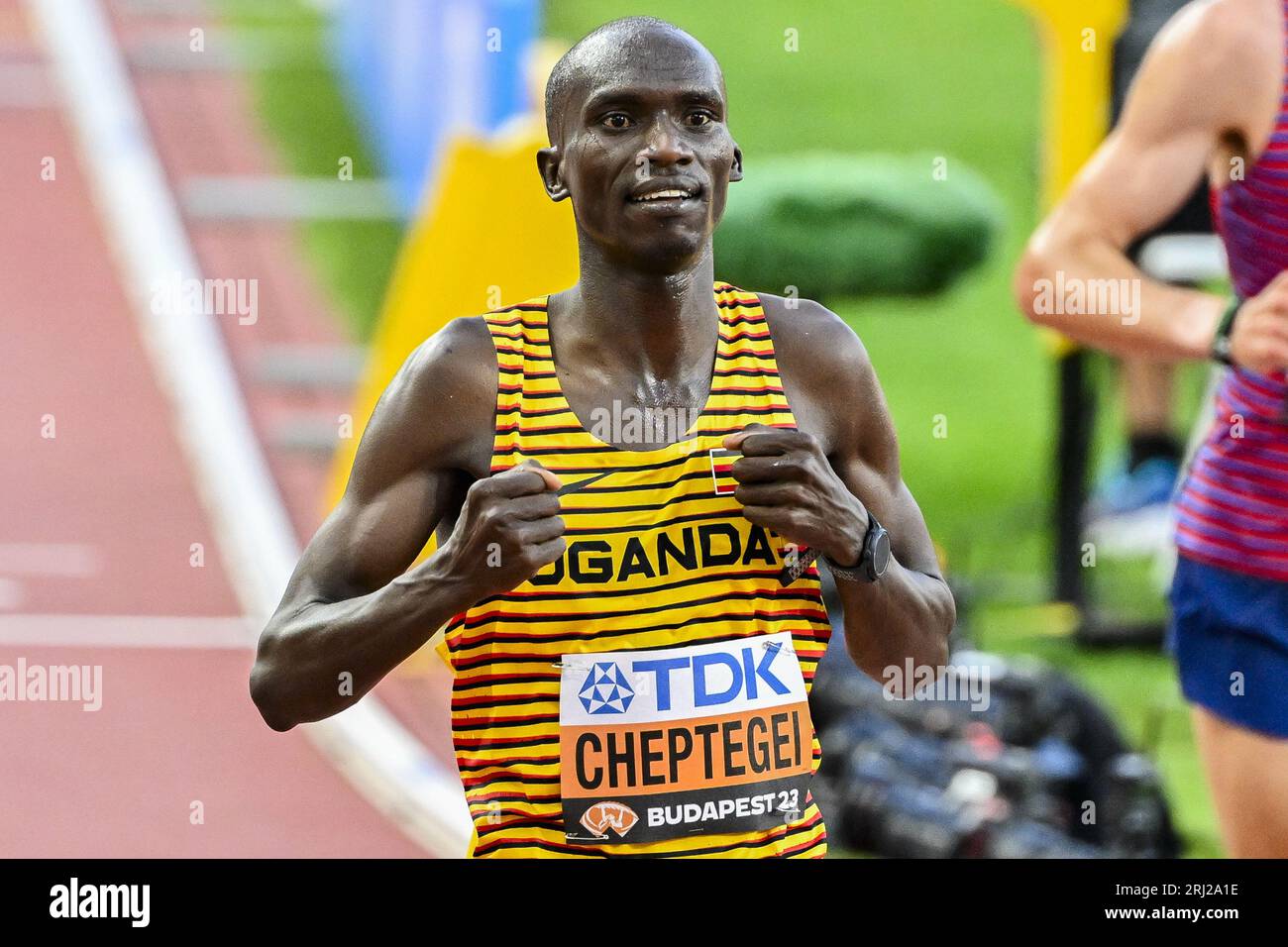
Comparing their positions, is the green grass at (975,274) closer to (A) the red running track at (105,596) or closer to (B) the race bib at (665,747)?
(A) the red running track at (105,596)

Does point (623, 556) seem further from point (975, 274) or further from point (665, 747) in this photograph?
point (975, 274)

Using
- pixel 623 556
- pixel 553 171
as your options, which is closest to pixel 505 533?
pixel 623 556

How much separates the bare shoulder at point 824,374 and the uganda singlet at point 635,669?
8cm

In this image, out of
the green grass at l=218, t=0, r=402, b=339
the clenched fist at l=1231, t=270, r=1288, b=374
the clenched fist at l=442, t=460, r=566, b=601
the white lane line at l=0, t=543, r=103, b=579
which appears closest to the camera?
the clenched fist at l=442, t=460, r=566, b=601

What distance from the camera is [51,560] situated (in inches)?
353

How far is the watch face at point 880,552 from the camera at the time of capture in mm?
2201

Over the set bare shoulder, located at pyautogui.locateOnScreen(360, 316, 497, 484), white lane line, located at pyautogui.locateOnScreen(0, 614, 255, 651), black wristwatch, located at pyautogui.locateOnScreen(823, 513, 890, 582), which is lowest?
white lane line, located at pyautogui.locateOnScreen(0, 614, 255, 651)

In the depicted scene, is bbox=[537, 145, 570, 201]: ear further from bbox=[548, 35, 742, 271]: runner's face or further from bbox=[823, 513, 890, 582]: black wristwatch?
bbox=[823, 513, 890, 582]: black wristwatch

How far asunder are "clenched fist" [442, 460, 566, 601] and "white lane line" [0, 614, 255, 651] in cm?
587

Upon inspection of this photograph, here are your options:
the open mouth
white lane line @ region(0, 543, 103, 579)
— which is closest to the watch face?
the open mouth

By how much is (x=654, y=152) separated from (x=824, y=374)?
37 cm

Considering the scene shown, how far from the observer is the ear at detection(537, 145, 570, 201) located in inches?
92.7

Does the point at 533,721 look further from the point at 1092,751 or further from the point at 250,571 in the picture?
the point at 250,571

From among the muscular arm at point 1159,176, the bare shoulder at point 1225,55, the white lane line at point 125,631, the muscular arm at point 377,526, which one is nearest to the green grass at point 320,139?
the white lane line at point 125,631
